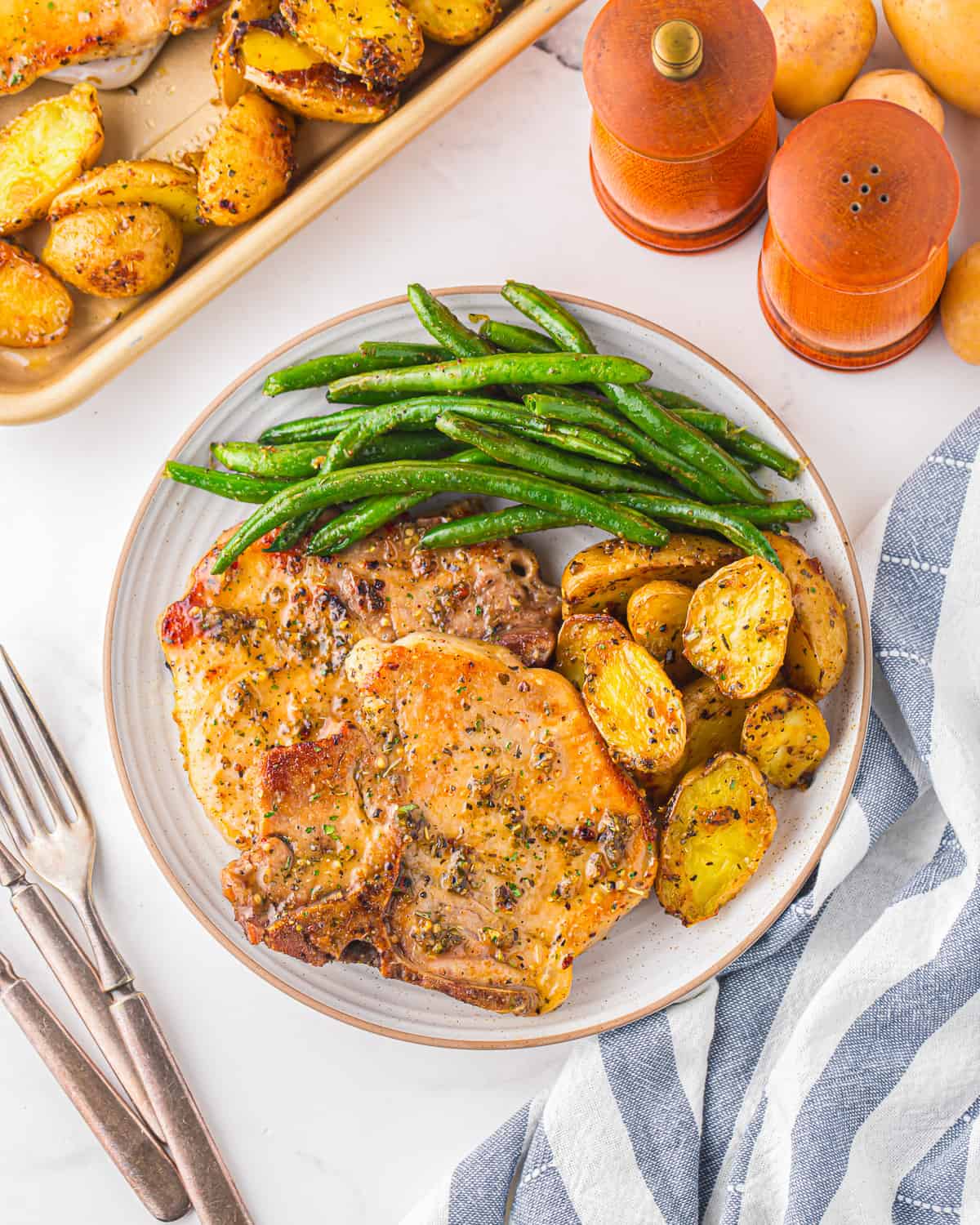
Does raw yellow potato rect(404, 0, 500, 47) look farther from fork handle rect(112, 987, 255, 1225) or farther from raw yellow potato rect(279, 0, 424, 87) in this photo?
fork handle rect(112, 987, 255, 1225)

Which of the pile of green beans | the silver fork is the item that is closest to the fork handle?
the silver fork

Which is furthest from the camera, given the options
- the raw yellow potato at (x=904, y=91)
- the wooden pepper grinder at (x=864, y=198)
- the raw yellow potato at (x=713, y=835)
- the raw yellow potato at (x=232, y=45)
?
the raw yellow potato at (x=232, y=45)

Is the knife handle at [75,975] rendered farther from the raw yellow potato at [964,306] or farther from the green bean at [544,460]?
the raw yellow potato at [964,306]

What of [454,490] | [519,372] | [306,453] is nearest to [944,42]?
[519,372]

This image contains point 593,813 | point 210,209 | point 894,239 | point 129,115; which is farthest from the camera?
point 129,115

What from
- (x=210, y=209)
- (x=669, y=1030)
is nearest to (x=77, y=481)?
(x=210, y=209)

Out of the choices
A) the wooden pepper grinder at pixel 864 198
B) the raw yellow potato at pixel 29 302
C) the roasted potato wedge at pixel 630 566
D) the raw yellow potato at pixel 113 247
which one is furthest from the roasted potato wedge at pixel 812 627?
the raw yellow potato at pixel 29 302

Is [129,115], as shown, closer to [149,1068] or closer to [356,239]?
[356,239]
